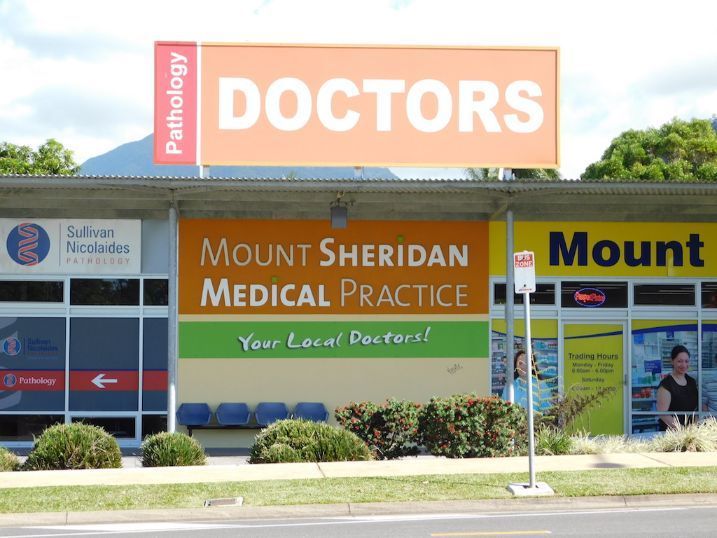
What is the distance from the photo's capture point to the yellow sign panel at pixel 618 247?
18.8 meters

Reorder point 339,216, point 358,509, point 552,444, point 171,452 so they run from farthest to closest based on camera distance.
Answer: point 339,216 < point 552,444 < point 171,452 < point 358,509

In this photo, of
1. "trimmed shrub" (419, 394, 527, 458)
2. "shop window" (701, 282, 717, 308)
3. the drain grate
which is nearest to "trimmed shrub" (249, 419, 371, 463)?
"trimmed shrub" (419, 394, 527, 458)

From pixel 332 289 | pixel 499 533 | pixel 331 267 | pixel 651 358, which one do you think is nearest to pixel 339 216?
pixel 331 267

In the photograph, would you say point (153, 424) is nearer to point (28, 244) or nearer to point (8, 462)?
point (28, 244)

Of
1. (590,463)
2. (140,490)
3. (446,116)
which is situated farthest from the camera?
(446,116)

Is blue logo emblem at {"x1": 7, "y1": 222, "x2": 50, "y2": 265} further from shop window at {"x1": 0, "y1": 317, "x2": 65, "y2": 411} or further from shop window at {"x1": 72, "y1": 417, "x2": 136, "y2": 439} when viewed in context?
shop window at {"x1": 72, "y1": 417, "x2": 136, "y2": 439}

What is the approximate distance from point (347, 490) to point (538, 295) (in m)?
8.16

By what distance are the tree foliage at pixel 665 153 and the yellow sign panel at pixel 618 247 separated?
77.9ft

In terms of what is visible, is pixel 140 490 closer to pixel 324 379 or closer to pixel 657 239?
pixel 324 379

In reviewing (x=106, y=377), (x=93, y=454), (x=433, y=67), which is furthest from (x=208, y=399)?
(x=433, y=67)

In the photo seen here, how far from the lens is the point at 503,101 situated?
691 inches

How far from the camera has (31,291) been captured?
59.6 feet

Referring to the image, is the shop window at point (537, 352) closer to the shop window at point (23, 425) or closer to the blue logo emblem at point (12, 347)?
the shop window at point (23, 425)

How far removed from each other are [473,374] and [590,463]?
4810 millimetres
